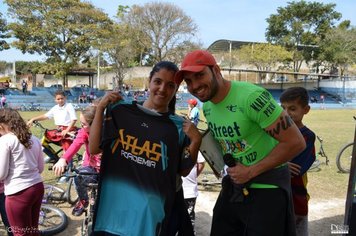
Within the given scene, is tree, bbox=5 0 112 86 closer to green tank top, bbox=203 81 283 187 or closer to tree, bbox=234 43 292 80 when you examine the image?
tree, bbox=234 43 292 80

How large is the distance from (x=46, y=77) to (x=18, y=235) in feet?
176

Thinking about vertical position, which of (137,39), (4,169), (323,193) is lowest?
(323,193)

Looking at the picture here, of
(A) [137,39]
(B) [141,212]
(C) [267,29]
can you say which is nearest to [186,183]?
(B) [141,212]

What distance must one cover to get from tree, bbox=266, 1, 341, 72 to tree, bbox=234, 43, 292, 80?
266cm

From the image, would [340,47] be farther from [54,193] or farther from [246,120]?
[246,120]

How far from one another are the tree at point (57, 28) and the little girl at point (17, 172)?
35.2 m

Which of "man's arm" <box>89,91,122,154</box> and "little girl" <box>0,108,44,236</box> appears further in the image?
"little girl" <box>0,108,44,236</box>

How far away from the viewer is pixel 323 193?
21.3ft

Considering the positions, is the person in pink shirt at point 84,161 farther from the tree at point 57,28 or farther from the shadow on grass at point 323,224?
the tree at point 57,28

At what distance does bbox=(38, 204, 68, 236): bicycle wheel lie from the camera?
178 inches

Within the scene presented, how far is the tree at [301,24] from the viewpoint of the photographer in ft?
186

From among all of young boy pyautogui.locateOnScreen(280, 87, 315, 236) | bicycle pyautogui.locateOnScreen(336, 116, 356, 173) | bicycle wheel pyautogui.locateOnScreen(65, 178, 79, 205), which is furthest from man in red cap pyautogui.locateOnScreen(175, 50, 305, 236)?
bicycle pyautogui.locateOnScreen(336, 116, 356, 173)

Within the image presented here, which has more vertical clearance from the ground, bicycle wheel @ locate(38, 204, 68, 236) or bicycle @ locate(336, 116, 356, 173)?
bicycle @ locate(336, 116, 356, 173)

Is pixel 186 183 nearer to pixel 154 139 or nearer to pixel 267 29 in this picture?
pixel 154 139
